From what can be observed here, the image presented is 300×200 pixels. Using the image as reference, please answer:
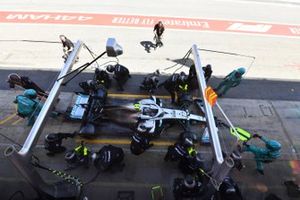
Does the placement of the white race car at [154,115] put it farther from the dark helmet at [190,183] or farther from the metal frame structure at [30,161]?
the metal frame structure at [30,161]

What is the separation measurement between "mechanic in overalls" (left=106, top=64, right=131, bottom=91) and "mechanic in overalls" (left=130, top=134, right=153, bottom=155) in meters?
3.57

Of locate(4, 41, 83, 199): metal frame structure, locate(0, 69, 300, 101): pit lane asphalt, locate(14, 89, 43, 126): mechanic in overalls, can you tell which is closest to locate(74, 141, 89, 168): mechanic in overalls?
locate(4, 41, 83, 199): metal frame structure

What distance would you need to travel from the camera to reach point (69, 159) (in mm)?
8836

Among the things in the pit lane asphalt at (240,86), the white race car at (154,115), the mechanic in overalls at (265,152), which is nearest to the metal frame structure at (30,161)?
the white race car at (154,115)

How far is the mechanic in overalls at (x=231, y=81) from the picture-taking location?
449 inches

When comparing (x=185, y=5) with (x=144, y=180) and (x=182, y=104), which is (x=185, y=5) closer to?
(x=182, y=104)

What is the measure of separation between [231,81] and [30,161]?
7.56 meters

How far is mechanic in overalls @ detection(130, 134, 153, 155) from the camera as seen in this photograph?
8.95 m

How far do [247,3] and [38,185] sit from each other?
18.9m

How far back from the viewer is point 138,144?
8961 millimetres

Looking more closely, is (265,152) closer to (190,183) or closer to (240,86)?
(190,183)

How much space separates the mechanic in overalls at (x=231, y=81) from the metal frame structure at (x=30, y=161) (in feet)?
19.0

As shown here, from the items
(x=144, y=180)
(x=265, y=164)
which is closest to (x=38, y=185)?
(x=144, y=180)

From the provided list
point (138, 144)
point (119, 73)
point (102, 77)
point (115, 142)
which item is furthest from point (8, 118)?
point (138, 144)
